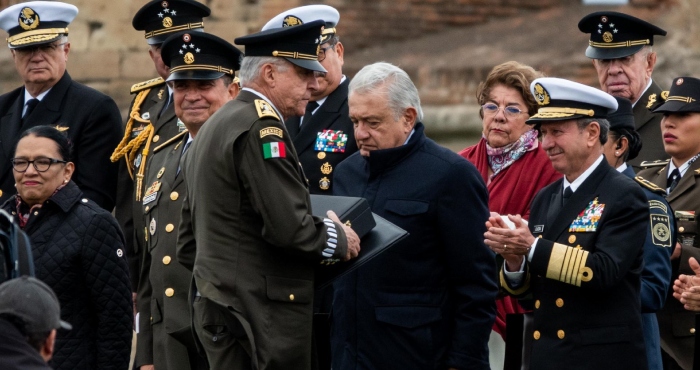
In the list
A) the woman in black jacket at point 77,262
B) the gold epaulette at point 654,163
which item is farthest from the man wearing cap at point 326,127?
the gold epaulette at point 654,163

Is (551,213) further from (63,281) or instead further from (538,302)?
(63,281)

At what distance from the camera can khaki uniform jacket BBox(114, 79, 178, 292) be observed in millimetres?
7301

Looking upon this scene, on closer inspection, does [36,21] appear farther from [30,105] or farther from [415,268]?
[415,268]

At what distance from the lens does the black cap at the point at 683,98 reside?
275 inches

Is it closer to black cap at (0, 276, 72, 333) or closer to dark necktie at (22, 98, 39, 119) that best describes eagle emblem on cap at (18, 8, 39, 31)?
dark necktie at (22, 98, 39, 119)

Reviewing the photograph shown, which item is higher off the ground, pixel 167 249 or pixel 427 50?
pixel 167 249

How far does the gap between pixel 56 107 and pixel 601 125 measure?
302 cm

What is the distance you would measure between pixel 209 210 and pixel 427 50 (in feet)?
29.5

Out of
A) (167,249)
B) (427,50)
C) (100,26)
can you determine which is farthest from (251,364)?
(427,50)

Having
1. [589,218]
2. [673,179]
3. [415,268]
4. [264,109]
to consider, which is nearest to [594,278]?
[589,218]

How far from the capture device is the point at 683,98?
23.1ft

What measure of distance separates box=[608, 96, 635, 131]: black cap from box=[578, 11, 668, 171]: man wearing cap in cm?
118

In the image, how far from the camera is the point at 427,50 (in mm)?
14414

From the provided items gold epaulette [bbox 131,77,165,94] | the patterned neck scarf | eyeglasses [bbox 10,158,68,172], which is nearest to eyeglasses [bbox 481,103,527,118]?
the patterned neck scarf
